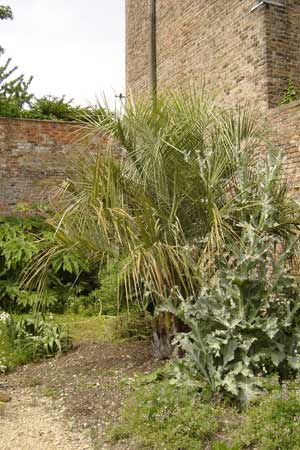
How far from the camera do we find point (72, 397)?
4.34 m

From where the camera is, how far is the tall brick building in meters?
8.38

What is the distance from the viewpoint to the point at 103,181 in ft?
15.6

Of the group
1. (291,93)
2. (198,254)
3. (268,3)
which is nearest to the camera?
(198,254)

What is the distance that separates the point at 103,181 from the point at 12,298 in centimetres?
368

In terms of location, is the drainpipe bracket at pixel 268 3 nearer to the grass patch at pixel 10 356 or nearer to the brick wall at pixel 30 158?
the brick wall at pixel 30 158

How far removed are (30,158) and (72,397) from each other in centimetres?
616

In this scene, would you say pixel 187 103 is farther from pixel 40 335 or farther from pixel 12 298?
pixel 12 298

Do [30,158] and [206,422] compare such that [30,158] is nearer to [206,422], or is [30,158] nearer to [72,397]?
[72,397]

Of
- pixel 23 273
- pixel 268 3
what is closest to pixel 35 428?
pixel 23 273

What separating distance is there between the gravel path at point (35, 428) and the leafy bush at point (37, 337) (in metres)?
1.17

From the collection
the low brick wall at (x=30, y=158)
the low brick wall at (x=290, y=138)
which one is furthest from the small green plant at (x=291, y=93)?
the low brick wall at (x=30, y=158)

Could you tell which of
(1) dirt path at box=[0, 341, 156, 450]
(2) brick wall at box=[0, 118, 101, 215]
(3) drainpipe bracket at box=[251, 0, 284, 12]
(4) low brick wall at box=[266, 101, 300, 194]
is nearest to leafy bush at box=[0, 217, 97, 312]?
(2) brick wall at box=[0, 118, 101, 215]

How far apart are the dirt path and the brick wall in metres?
4.43

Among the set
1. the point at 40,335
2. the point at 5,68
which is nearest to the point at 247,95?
the point at 40,335
